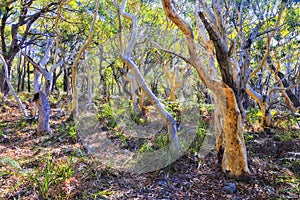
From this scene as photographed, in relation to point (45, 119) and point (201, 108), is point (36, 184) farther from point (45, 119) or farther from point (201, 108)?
point (201, 108)

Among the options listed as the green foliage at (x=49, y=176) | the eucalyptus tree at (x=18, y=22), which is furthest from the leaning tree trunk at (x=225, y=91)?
the eucalyptus tree at (x=18, y=22)

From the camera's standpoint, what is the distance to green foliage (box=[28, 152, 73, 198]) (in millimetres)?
3395

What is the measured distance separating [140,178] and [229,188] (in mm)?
1546

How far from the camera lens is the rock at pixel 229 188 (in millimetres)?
3852

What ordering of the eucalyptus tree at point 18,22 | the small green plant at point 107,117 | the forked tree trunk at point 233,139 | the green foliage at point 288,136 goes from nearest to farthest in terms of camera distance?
the forked tree trunk at point 233,139, the green foliage at point 288,136, the eucalyptus tree at point 18,22, the small green plant at point 107,117

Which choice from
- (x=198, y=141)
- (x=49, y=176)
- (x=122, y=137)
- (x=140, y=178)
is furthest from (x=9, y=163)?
(x=198, y=141)

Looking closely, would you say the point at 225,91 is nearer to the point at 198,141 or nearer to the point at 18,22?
the point at 198,141

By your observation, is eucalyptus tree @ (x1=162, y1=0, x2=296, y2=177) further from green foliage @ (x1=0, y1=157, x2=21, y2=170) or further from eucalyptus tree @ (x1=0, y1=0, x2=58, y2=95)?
eucalyptus tree @ (x1=0, y1=0, x2=58, y2=95)

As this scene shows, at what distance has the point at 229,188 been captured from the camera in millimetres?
3889

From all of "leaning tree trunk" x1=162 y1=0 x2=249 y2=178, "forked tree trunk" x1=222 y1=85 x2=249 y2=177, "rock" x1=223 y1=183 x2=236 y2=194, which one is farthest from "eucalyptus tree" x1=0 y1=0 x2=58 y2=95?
"rock" x1=223 y1=183 x2=236 y2=194

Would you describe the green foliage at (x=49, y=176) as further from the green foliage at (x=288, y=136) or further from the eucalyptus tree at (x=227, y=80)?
the green foliage at (x=288, y=136)

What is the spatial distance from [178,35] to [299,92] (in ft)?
22.3

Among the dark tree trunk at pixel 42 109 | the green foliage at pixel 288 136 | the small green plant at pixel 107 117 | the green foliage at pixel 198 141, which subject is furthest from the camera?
the small green plant at pixel 107 117

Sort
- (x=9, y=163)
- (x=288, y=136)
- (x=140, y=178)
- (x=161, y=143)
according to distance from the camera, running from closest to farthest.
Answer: (x=9, y=163)
(x=140, y=178)
(x=161, y=143)
(x=288, y=136)
